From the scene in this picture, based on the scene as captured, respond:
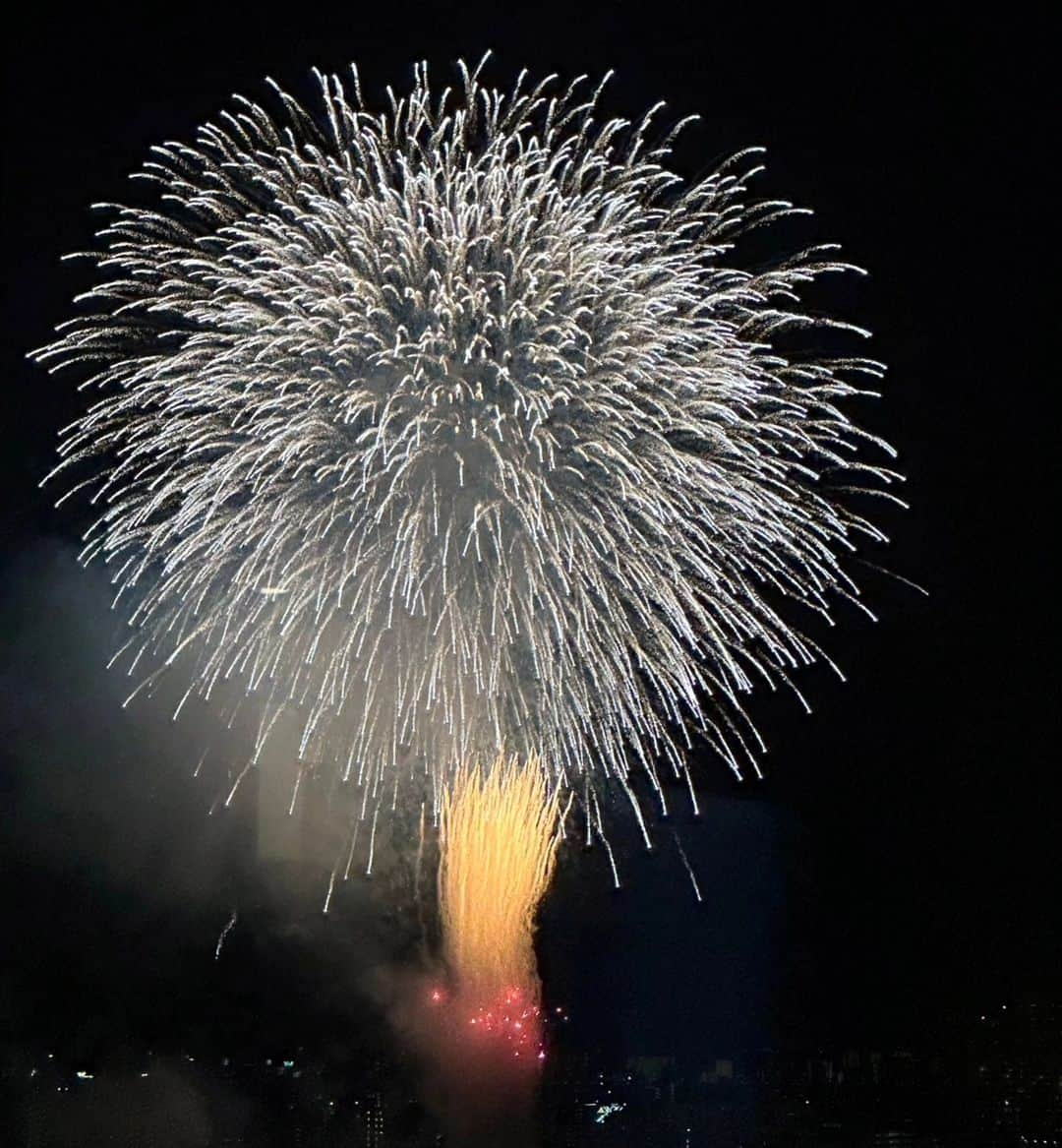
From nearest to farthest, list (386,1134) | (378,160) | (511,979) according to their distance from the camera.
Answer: (378,160)
(511,979)
(386,1134)

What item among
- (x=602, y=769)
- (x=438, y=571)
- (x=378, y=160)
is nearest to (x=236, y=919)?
(x=602, y=769)

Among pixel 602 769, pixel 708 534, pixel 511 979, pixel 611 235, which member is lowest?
pixel 511 979

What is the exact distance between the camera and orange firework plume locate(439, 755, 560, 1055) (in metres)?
19.6

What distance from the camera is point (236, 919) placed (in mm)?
37562

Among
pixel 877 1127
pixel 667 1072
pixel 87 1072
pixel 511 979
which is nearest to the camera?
pixel 511 979

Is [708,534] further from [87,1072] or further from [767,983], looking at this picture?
[767,983]

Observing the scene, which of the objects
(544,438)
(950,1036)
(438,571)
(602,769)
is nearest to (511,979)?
(602,769)

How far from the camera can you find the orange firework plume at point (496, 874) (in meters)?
19.6

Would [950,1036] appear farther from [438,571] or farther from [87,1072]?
[438,571]

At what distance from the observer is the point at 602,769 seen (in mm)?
20672

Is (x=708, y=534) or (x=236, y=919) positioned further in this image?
(x=236, y=919)

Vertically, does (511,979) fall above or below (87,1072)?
below

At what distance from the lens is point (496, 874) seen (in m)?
20.2

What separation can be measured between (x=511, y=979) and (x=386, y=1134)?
49.5 ft
